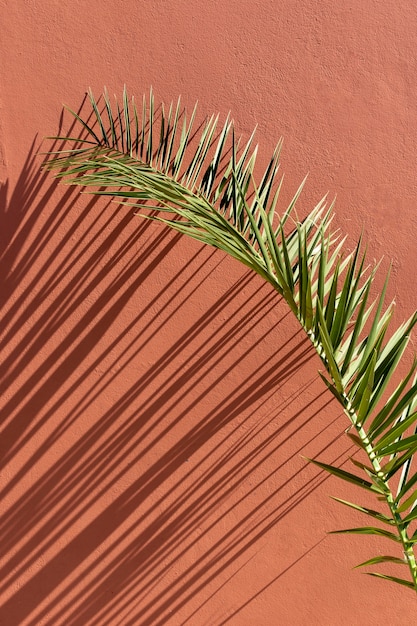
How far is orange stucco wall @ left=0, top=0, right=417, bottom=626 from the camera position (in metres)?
2.19

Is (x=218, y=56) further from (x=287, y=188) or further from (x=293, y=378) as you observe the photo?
(x=293, y=378)

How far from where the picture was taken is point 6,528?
2312 mm

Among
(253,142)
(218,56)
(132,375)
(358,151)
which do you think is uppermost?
(218,56)

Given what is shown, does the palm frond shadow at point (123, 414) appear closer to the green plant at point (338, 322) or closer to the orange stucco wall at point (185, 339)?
the orange stucco wall at point (185, 339)

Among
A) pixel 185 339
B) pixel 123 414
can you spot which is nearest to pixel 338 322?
pixel 185 339

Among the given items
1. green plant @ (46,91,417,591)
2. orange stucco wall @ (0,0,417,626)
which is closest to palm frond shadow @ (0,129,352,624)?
orange stucco wall @ (0,0,417,626)

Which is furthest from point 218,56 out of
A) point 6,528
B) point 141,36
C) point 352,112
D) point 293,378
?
point 6,528

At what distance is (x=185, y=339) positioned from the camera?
222 centimetres

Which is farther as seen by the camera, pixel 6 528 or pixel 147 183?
pixel 6 528

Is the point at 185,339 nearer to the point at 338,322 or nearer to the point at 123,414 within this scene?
the point at 123,414

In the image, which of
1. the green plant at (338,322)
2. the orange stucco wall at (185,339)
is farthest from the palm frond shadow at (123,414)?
the green plant at (338,322)

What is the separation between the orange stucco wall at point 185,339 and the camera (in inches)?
86.0

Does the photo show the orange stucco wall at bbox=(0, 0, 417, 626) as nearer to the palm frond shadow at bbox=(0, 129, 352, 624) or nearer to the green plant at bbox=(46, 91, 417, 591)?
the palm frond shadow at bbox=(0, 129, 352, 624)

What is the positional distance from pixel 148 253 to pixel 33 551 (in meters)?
1.20
